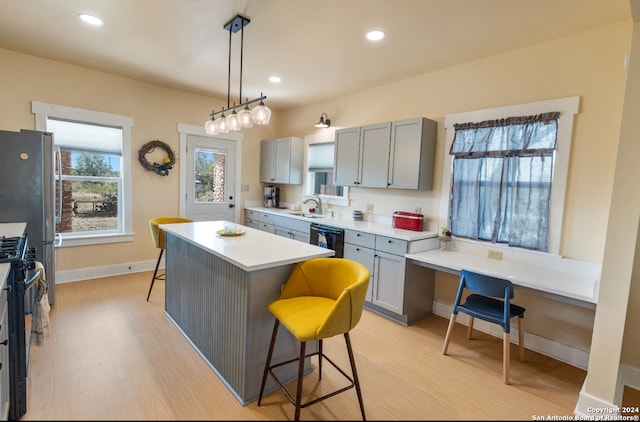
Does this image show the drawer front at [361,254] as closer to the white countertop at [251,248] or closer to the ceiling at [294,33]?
the white countertop at [251,248]

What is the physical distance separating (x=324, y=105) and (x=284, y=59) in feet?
4.97

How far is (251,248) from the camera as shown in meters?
2.17

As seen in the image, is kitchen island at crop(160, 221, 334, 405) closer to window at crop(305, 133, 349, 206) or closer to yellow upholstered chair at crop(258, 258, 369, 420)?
yellow upholstered chair at crop(258, 258, 369, 420)

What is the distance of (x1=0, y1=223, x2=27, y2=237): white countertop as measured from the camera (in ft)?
7.65

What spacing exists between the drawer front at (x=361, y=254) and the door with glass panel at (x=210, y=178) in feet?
8.07

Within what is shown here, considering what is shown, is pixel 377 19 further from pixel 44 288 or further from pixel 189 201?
pixel 189 201

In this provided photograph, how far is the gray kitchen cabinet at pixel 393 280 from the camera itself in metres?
3.07

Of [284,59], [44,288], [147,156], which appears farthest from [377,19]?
[147,156]

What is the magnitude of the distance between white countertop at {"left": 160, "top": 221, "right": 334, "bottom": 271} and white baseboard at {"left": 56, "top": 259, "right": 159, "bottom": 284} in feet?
6.50

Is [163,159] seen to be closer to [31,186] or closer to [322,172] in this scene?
[31,186]

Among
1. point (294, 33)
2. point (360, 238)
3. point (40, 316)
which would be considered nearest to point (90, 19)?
point (294, 33)

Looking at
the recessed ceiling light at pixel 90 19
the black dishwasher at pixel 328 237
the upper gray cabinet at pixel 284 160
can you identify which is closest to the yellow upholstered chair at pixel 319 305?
the black dishwasher at pixel 328 237

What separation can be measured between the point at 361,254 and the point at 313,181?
Result: 6.26 ft

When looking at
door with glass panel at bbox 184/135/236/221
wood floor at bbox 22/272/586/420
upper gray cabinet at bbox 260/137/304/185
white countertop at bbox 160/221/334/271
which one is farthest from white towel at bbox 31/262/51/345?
upper gray cabinet at bbox 260/137/304/185
